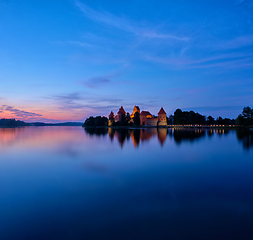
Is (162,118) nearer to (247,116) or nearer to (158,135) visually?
(247,116)

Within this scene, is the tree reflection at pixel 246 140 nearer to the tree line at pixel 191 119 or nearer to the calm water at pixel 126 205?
the calm water at pixel 126 205

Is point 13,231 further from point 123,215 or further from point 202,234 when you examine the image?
point 202,234

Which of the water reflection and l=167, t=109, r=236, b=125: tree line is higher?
l=167, t=109, r=236, b=125: tree line

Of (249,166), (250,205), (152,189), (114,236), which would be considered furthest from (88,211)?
(249,166)

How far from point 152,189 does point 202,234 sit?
288cm

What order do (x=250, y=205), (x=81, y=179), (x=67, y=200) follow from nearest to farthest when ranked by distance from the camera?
(x=250, y=205)
(x=67, y=200)
(x=81, y=179)

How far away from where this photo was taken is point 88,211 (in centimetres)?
496

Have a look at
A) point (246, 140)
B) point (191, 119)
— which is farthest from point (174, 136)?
point (191, 119)

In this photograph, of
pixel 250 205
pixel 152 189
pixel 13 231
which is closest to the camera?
pixel 13 231

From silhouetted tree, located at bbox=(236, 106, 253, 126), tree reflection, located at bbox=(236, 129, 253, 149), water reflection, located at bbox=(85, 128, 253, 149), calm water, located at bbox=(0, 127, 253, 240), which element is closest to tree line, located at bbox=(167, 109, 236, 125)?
silhouetted tree, located at bbox=(236, 106, 253, 126)

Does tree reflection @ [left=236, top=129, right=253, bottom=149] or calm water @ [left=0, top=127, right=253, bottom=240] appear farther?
tree reflection @ [left=236, top=129, right=253, bottom=149]

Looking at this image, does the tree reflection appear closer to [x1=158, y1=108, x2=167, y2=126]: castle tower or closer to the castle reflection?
the castle reflection

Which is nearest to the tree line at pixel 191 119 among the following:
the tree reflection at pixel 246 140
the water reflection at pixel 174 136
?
the water reflection at pixel 174 136

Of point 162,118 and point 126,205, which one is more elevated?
point 162,118
